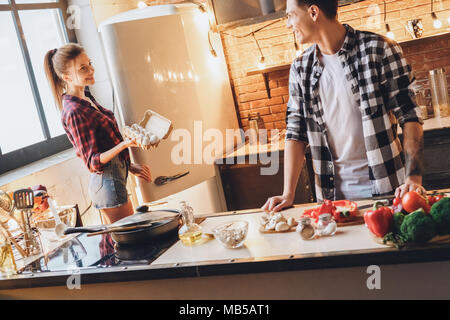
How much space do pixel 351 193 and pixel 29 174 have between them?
1865 mm

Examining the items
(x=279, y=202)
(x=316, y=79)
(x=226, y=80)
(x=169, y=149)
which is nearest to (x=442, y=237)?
(x=279, y=202)

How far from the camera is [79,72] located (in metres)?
2.82

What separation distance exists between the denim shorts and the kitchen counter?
3.13ft

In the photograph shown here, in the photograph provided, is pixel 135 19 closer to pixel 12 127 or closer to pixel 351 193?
pixel 12 127

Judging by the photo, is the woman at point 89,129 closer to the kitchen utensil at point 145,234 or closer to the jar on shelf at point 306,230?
the kitchen utensil at point 145,234

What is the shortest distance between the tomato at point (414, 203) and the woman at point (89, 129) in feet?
5.26

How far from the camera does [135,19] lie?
3.34 meters

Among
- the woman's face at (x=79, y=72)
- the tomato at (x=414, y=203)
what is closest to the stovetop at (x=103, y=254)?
the tomato at (x=414, y=203)

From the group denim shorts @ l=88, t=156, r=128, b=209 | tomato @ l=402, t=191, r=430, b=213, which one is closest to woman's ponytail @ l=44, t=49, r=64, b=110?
denim shorts @ l=88, t=156, r=128, b=209

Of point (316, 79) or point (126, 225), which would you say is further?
point (316, 79)

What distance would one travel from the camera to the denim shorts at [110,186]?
2.88 m

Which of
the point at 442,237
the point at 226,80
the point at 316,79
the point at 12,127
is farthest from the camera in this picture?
the point at 226,80

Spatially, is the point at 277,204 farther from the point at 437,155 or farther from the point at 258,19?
the point at 437,155
